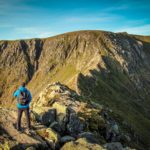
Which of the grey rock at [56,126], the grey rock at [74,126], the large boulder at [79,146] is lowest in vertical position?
the grey rock at [74,126]

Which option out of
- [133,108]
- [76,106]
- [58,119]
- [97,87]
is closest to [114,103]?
[97,87]

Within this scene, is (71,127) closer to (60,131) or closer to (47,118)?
(60,131)

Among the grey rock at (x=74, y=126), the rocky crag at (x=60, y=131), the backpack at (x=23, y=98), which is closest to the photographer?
the rocky crag at (x=60, y=131)

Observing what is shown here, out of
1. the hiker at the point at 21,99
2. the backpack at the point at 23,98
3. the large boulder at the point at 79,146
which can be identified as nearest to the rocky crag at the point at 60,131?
the large boulder at the point at 79,146

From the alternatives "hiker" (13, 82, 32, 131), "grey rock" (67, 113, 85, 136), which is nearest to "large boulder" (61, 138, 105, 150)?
"hiker" (13, 82, 32, 131)

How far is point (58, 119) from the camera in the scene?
3675 cm

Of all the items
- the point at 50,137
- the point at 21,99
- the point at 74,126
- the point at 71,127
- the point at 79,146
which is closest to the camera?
the point at 79,146

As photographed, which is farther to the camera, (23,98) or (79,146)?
(23,98)

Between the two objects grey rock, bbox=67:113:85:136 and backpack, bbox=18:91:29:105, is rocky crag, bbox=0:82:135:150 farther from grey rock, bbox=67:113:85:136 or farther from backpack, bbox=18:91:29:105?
backpack, bbox=18:91:29:105

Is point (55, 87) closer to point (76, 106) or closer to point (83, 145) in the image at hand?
point (76, 106)

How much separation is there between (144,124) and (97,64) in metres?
66.8

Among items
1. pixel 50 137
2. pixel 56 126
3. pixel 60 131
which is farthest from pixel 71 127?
pixel 50 137

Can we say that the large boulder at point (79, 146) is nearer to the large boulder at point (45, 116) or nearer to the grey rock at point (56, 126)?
the grey rock at point (56, 126)

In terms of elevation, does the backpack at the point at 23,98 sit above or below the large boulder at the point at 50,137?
above
